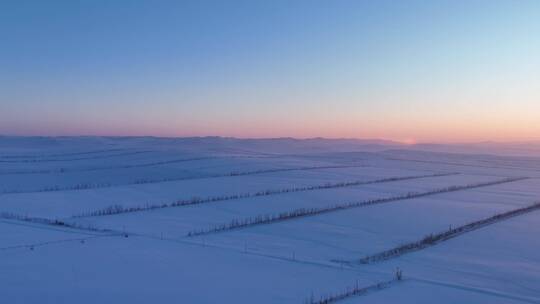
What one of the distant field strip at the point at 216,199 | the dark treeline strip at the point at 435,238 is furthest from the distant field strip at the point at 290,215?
the dark treeline strip at the point at 435,238

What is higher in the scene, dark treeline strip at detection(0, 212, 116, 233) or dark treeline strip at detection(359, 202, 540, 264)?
dark treeline strip at detection(359, 202, 540, 264)

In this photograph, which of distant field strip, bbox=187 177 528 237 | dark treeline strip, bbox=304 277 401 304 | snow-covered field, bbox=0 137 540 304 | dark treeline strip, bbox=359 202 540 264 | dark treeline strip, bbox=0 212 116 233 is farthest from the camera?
distant field strip, bbox=187 177 528 237

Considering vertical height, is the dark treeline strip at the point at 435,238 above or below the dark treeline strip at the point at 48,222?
above

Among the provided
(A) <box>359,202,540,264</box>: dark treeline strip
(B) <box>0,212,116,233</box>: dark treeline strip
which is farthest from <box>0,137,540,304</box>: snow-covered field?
(A) <box>359,202,540,264</box>: dark treeline strip

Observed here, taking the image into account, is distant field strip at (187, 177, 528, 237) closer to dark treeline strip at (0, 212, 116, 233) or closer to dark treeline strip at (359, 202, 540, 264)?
dark treeline strip at (0, 212, 116, 233)

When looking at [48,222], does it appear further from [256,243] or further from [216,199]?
[216,199]

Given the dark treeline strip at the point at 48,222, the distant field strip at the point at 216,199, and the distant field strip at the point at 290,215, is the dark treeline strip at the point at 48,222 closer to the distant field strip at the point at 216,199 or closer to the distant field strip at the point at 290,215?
the distant field strip at the point at 216,199

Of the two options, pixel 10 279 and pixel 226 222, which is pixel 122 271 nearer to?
pixel 10 279
